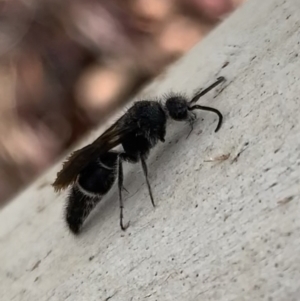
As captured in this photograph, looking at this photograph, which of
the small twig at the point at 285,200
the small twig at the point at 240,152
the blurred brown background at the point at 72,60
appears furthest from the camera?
the blurred brown background at the point at 72,60

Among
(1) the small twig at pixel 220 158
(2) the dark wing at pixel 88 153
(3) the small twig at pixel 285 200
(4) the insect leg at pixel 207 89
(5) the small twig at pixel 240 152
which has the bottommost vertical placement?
(3) the small twig at pixel 285 200

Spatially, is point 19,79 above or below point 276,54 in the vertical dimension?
above

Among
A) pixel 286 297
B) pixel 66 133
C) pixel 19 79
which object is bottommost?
pixel 286 297

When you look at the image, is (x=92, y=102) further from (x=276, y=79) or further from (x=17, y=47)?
(x=276, y=79)

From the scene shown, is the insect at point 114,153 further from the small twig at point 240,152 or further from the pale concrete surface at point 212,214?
the small twig at point 240,152

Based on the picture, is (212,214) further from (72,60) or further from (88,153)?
(72,60)

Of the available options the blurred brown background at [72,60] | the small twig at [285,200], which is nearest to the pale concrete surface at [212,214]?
the small twig at [285,200]

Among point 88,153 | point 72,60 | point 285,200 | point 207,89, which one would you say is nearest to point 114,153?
point 88,153

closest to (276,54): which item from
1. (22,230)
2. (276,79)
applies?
(276,79)
